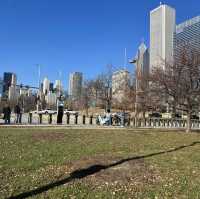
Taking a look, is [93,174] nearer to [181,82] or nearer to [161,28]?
[181,82]

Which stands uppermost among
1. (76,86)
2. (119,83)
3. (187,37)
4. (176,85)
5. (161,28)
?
(161,28)

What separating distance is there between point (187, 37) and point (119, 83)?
30.0m

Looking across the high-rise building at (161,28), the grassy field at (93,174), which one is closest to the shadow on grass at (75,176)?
the grassy field at (93,174)

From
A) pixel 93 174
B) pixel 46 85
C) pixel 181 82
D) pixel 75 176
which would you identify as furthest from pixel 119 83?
pixel 46 85

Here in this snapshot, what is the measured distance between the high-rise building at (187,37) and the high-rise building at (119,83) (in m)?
22.0

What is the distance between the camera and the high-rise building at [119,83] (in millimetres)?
57031

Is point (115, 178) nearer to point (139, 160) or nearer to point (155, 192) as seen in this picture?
point (155, 192)

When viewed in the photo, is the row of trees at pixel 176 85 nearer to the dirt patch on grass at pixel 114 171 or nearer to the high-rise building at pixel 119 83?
the dirt patch on grass at pixel 114 171

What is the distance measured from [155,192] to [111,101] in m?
53.9

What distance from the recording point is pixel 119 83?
6075cm

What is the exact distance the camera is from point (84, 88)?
2820 inches

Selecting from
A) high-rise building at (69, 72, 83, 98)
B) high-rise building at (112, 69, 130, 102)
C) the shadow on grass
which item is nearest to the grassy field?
the shadow on grass

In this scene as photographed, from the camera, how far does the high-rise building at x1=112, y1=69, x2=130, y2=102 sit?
187ft

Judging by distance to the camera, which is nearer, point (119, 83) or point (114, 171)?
point (114, 171)
